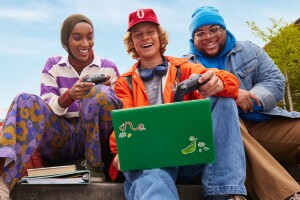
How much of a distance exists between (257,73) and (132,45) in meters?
1.12

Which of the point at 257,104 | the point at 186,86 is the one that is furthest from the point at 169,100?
the point at 257,104

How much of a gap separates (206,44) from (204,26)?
0.16m

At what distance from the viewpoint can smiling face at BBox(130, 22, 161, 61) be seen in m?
2.87

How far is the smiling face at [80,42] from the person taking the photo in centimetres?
330

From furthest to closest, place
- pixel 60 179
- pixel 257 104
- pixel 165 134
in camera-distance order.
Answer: pixel 257 104 < pixel 60 179 < pixel 165 134

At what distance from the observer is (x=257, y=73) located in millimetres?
3354

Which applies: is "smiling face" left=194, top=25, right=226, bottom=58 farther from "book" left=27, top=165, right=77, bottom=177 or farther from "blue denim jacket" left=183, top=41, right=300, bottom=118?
"book" left=27, top=165, right=77, bottom=177

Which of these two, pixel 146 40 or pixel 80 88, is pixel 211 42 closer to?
pixel 146 40

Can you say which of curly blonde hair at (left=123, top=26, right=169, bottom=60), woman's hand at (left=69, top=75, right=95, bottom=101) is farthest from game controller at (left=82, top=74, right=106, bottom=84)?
curly blonde hair at (left=123, top=26, right=169, bottom=60)

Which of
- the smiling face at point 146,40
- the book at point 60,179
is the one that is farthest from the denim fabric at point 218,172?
the smiling face at point 146,40

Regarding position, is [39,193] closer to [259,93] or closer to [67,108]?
[67,108]

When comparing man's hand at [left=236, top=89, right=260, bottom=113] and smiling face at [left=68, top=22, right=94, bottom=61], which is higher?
smiling face at [left=68, top=22, right=94, bottom=61]

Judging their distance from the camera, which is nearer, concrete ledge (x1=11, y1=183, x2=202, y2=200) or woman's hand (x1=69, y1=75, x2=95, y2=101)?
concrete ledge (x1=11, y1=183, x2=202, y2=200)

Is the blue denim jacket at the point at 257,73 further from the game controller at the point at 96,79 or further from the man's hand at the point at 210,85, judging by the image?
the game controller at the point at 96,79
